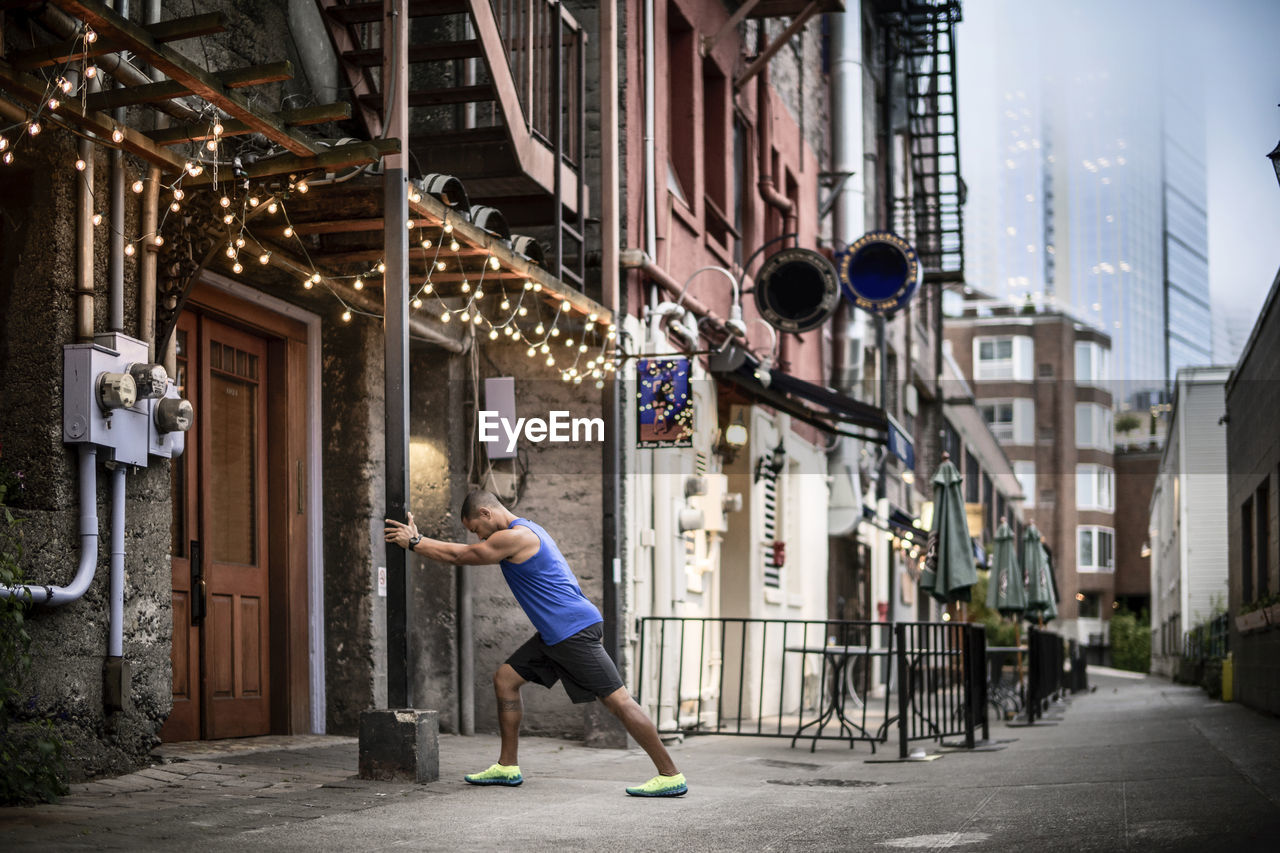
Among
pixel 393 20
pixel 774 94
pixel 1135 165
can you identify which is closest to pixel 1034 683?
pixel 774 94

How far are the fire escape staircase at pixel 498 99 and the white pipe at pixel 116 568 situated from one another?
3.42 m

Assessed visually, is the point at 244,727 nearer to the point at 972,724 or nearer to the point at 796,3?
the point at 972,724

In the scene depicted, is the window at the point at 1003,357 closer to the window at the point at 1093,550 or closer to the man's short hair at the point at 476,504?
the window at the point at 1093,550

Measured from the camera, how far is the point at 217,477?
9.95 meters

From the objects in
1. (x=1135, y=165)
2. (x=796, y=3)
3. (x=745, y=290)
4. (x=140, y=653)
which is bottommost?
(x=140, y=653)

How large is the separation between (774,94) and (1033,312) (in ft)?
201

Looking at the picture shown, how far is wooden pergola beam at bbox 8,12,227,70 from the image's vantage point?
6.36 metres

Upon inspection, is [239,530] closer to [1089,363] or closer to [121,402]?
[121,402]

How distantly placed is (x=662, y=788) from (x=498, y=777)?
0.94 m

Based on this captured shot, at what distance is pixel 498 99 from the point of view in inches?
414

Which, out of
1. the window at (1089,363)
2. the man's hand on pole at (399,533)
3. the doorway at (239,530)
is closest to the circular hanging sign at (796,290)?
the doorway at (239,530)

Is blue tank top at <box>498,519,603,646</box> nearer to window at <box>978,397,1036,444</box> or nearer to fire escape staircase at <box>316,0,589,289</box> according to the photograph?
fire escape staircase at <box>316,0,589,289</box>

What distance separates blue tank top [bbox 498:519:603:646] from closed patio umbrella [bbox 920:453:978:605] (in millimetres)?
7328

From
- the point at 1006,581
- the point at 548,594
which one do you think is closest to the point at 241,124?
the point at 548,594
